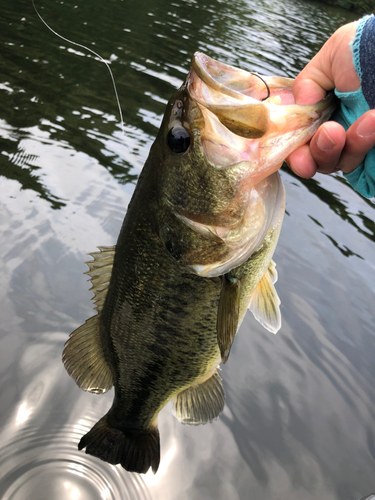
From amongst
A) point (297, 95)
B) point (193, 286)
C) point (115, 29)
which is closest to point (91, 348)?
point (193, 286)

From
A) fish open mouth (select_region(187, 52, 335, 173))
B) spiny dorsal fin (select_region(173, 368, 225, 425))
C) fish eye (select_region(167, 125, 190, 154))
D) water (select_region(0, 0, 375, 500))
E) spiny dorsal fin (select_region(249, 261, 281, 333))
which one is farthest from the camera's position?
water (select_region(0, 0, 375, 500))

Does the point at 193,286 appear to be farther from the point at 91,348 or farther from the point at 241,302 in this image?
the point at 91,348

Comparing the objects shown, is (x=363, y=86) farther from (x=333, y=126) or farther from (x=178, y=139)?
(x=178, y=139)

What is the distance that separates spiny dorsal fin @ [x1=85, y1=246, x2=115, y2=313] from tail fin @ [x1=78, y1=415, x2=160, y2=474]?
0.73 metres

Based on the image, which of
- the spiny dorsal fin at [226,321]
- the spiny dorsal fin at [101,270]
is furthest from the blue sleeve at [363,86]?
the spiny dorsal fin at [101,270]

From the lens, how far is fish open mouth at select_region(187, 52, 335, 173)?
1.56 metres

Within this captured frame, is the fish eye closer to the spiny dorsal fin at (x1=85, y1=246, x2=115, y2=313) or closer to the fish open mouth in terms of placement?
the fish open mouth

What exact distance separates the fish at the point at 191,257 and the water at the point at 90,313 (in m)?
0.61

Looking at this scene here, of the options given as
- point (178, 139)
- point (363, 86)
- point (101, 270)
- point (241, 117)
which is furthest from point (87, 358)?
point (363, 86)

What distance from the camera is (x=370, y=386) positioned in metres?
3.81

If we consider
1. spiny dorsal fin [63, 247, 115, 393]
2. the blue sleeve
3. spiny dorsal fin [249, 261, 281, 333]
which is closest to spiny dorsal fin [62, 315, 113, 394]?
spiny dorsal fin [63, 247, 115, 393]

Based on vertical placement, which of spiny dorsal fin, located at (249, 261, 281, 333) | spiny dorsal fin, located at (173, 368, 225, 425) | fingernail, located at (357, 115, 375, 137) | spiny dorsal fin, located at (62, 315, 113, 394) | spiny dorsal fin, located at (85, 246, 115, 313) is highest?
fingernail, located at (357, 115, 375, 137)

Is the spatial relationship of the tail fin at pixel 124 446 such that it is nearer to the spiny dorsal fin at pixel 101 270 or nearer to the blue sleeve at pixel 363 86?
the spiny dorsal fin at pixel 101 270

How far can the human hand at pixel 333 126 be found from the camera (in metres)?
1.64
